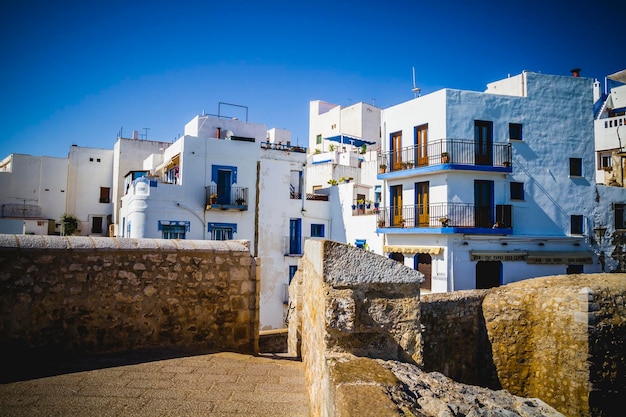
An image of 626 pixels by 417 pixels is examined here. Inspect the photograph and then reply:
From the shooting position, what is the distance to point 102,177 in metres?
30.9

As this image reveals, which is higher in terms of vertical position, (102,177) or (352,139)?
(352,139)

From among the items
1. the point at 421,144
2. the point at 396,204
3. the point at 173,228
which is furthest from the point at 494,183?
the point at 173,228

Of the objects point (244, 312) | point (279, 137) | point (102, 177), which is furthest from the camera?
point (279, 137)

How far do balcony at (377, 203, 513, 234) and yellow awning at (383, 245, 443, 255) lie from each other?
0.84 meters

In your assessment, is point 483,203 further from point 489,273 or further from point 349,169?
point 349,169

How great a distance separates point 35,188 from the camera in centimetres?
3006

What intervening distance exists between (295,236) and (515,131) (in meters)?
12.9

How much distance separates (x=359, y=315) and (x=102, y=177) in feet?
104

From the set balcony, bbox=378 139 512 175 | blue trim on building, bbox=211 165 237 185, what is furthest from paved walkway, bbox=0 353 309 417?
blue trim on building, bbox=211 165 237 185

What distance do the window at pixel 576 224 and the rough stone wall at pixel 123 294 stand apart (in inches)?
764

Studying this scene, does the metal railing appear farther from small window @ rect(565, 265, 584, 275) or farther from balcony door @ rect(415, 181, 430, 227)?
small window @ rect(565, 265, 584, 275)

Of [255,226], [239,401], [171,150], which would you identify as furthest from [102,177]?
[239,401]

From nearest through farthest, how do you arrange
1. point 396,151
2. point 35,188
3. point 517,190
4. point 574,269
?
point 517,190, point 574,269, point 396,151, point 35,188

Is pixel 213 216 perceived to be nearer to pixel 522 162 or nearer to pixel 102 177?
pixel 102 177
